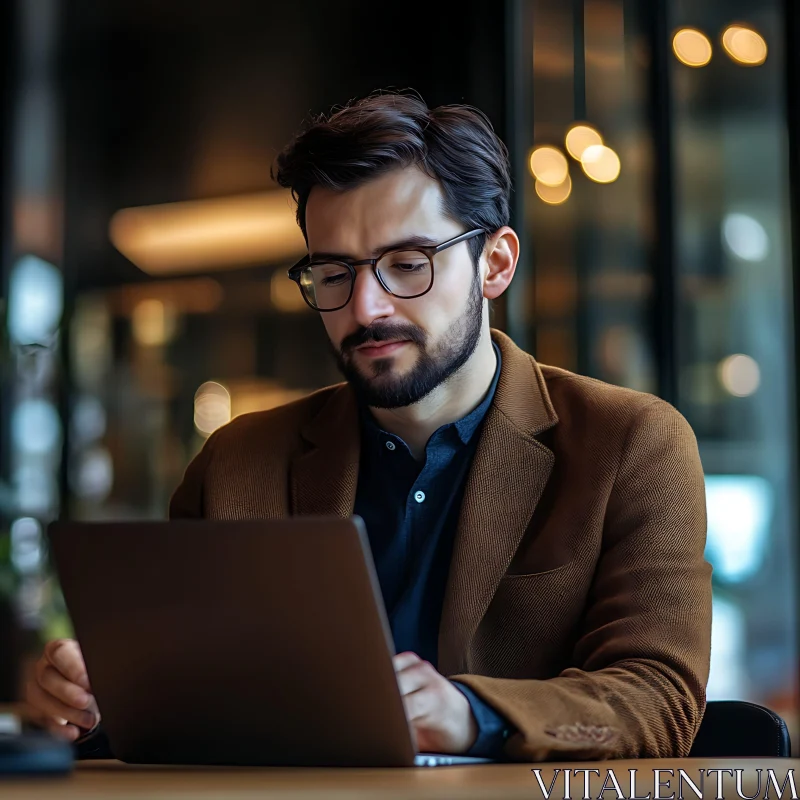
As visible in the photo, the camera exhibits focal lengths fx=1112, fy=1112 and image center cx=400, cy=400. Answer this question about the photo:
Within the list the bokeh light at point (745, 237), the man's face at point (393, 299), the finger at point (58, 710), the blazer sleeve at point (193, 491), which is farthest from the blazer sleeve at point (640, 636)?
the bokeh light at point (745, 237)

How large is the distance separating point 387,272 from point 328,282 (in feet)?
0.37

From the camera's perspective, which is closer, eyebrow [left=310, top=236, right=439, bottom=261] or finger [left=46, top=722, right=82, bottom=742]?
finger [left=46, top=722, right=82, bottom=742]

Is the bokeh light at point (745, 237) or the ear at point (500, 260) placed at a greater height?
the bokeh light at point (745, 237)

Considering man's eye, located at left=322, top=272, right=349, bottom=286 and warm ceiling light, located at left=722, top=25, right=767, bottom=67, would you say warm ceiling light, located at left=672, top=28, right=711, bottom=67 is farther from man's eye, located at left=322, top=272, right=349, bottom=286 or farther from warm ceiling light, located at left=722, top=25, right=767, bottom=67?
man's eye, located at left=322, top=272, right=349, bottom=286

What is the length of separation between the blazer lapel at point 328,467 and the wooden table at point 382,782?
739mm

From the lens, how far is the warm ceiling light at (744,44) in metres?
4.16

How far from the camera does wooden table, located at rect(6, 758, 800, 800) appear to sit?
84 cm

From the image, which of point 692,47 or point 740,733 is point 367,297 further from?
point 692,47

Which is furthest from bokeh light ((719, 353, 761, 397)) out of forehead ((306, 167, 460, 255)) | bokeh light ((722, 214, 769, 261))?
forehead ((306, 167, 460, 255))

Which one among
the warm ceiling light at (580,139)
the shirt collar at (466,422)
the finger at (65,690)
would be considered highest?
the warm ceiling light at (580,139)

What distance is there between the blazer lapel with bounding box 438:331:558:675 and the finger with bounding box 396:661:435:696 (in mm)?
435

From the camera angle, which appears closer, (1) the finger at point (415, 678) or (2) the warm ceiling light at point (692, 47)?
(1) the finger at point (415, 678)

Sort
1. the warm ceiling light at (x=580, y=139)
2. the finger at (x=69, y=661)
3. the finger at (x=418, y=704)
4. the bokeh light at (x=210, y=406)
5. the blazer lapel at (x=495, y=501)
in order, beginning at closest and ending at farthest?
the finger at (x=418, y=704) → the finger at (x=69, y=661) → the blazer lapel at (x=495, y=501) → the warm ceiling light at (x=580, y=139) → the bokeh light at (x=210, y=406)

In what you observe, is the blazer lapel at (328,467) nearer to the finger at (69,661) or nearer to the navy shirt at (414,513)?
the navy shirt at (414,513)
